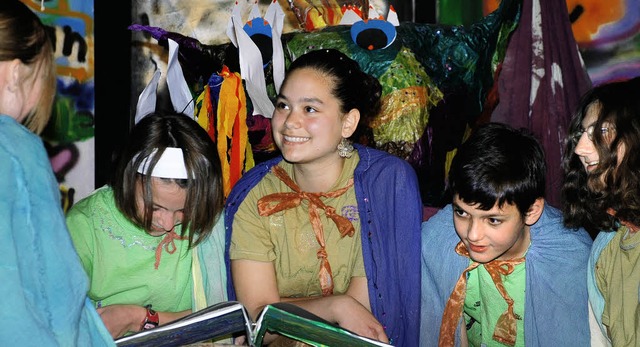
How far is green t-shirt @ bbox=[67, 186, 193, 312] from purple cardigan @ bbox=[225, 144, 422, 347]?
178mm

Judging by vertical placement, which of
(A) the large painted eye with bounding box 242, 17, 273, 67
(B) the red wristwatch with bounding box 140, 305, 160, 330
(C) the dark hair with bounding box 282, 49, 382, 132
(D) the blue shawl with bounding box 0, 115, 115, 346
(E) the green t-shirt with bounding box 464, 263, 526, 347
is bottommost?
(B) the red wristwatch with bounding box 140, 305, 160, 330

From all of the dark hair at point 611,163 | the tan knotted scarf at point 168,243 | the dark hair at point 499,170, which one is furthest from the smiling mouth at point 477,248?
the tan knotted scarf at point 168,243

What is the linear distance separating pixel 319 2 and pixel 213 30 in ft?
1.63

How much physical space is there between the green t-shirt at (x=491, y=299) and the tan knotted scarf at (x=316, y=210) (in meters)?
0.36

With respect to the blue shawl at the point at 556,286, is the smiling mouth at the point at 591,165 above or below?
above

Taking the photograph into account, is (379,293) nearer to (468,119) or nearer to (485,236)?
(485,236)

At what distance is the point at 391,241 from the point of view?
2.11 meters

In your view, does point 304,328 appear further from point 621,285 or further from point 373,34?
point 373,34

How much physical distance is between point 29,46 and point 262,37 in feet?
4.91

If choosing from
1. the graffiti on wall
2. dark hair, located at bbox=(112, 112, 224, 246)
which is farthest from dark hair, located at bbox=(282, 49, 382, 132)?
the graffiti on wall

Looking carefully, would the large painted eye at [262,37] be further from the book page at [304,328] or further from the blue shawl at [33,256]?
the blue shawl at [33,256]

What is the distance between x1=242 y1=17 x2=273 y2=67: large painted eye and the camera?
8.79ft

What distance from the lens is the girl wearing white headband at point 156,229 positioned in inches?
79.7

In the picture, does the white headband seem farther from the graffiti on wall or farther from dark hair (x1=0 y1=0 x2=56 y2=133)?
the graffiti on wall
